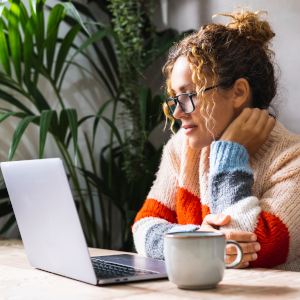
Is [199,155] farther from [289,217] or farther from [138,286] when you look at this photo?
[138,286]

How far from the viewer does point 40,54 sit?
160 cm

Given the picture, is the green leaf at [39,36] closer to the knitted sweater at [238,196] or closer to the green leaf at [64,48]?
the green leaf at [64,48]

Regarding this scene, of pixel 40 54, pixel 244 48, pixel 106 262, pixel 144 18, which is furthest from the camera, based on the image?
pixel 144 18

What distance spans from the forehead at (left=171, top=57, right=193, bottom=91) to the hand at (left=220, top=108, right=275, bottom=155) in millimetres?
188

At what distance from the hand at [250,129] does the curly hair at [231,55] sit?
8cm

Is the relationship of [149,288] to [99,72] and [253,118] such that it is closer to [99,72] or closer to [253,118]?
[253,118]

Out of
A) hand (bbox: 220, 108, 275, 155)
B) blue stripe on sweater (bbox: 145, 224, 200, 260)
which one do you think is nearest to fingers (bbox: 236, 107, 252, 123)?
hand (bbox: 220, 108, 275, 155)

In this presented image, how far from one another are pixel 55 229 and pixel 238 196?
1.62 ft

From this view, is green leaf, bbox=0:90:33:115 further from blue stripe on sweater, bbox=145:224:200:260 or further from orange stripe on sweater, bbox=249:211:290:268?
orange stripe on sweater, bbox=249:211:290:268

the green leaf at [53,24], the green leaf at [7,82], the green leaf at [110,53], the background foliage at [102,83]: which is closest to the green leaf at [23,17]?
the background foliage at [102,83]

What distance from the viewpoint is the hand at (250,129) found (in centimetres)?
106

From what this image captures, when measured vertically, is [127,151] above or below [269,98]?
below

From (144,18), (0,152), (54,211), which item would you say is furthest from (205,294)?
(144,18)

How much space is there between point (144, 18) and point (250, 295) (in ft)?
5.87
